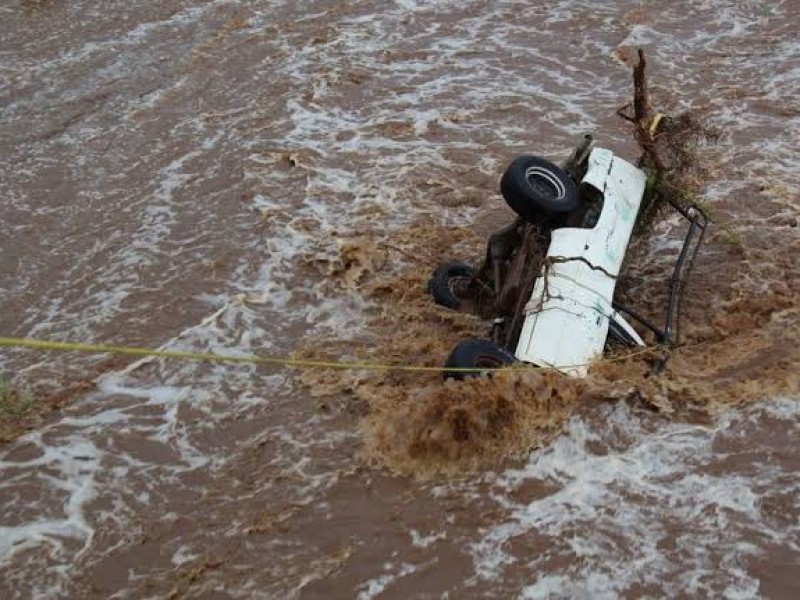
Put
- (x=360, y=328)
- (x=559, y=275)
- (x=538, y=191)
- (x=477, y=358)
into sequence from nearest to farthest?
(x=477, y=358), (x=559, y=275), (x=538, y=191), (x=360, y=328)

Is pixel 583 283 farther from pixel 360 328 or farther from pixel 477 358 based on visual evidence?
pixel 360 328

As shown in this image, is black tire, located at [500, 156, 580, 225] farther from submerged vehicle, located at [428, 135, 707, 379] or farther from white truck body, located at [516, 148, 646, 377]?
white truck body, located at [516, 148, 646, 377]

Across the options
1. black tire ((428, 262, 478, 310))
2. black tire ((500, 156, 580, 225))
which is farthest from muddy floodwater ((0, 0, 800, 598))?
black tire ((500, 156, 580, 225))

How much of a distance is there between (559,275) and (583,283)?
193 mm

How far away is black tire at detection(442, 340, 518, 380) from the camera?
5.91 meters

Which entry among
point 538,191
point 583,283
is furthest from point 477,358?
point 538,191

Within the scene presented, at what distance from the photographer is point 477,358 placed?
594 cm

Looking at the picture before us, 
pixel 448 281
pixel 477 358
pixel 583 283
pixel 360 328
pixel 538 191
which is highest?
pixel 538 191

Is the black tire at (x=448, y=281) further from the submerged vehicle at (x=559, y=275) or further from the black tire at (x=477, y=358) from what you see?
the black tire at (x=477, y=358)

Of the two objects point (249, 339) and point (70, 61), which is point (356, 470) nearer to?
point (249, 339)

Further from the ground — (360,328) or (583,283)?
(583,283)

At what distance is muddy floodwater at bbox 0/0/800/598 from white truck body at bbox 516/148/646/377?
24 centimetres

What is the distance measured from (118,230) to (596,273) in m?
5.21

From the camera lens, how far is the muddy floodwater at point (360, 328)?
5145 millimetres
